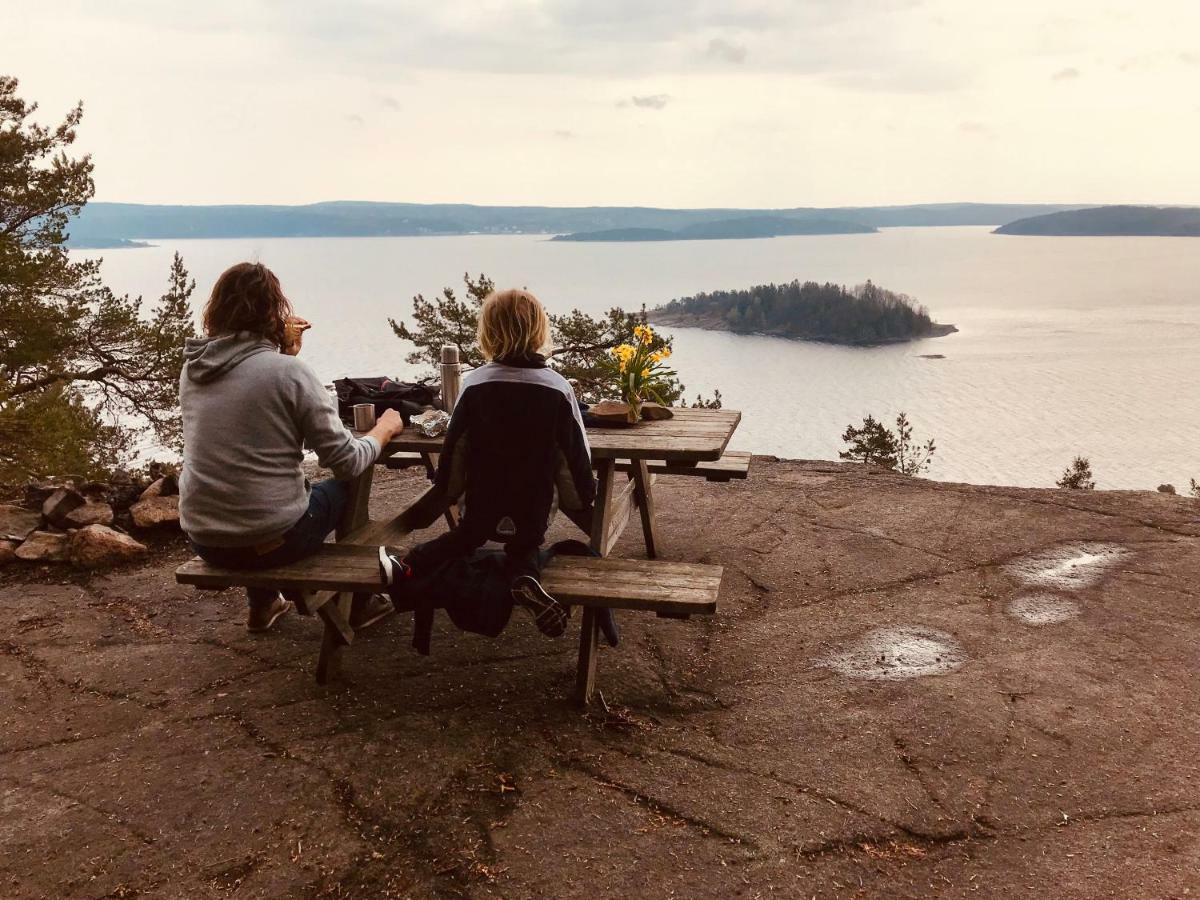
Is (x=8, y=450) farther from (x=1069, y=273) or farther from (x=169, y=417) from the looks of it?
(x=1069, y=273)

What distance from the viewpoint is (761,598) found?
4648mm

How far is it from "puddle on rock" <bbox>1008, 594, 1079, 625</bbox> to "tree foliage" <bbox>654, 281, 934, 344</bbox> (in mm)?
82241

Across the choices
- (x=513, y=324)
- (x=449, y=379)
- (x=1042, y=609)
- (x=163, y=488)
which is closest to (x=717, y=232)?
(x=163, y=488)

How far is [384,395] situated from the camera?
4.37 metres

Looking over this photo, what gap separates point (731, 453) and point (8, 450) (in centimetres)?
815

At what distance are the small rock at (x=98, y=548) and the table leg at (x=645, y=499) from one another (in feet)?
9.61

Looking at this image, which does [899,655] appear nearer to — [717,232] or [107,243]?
[107,243]

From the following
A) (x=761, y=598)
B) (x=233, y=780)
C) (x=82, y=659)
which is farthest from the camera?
(x=761, y=598)

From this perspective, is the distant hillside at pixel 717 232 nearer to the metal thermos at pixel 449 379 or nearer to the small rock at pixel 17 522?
the small rock at pixel 17 522

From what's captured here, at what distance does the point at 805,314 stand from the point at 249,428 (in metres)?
85.9

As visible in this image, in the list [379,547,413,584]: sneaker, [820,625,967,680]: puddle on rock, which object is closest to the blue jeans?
[379,547,413,584]: sneaker

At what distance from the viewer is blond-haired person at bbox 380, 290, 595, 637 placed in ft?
10.6

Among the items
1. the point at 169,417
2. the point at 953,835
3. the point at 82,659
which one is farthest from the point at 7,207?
the point at 953,835

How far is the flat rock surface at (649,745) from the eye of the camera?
2.52m
